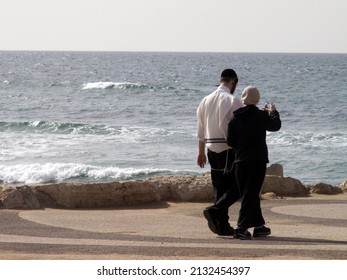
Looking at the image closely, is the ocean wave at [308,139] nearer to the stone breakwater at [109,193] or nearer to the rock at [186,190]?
the stone breakwater at [109,193]

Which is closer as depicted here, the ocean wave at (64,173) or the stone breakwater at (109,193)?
the stone breakwater at (109,193)

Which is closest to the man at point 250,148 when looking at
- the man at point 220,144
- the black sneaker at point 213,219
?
the man at point 220,144

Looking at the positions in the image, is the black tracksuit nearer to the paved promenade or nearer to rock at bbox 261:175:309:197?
the paved promenade

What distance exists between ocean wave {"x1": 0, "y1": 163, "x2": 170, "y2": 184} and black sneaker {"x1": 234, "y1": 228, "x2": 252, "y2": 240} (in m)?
14.3

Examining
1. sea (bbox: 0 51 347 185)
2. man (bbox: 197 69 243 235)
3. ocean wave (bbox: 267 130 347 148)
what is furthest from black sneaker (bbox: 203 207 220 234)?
ocean wave (bbox: 267 130 347 148)

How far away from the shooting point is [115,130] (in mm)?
36188

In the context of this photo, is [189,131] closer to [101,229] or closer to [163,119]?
[163,119]

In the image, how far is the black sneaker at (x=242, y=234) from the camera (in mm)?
9883

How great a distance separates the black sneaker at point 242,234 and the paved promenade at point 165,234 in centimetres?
7

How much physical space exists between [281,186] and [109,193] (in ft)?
8.79

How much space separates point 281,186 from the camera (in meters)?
14.1

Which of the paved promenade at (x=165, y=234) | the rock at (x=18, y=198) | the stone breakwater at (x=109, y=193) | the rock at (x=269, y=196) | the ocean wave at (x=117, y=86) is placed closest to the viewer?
the paved promenade at (x=165, y=234)

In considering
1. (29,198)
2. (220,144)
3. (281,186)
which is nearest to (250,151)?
(220,144)

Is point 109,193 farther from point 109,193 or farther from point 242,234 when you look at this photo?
point 242,234
